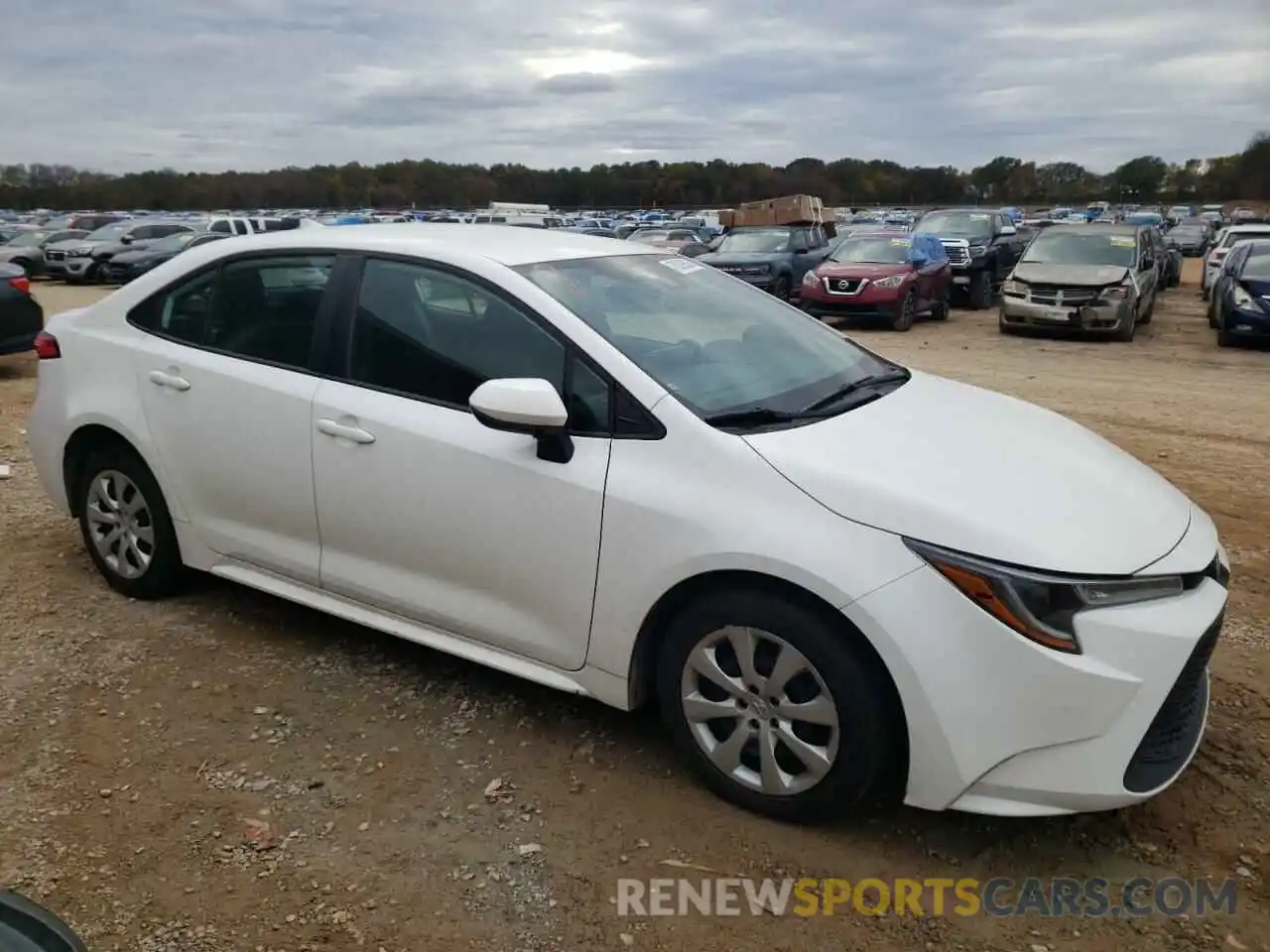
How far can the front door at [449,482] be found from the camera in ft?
10.4

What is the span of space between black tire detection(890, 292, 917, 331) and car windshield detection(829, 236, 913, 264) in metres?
0.74

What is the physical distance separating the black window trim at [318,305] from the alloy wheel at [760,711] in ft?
5.73

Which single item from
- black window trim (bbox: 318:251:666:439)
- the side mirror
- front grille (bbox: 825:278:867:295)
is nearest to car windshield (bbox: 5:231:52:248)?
front grille (bbox: 825:278:867:295)

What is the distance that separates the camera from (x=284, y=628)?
434cm

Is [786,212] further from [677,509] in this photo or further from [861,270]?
[677,509]

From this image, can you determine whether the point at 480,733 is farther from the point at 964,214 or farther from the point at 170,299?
the point at 964,214

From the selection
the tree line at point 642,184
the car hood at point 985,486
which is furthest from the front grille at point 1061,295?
the tree line at point 642,184

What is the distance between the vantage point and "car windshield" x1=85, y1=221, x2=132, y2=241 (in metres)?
24.2

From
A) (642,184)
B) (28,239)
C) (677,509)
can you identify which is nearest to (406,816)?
(677,509)

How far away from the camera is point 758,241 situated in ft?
62.4

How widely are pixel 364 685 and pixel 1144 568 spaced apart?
2648mm

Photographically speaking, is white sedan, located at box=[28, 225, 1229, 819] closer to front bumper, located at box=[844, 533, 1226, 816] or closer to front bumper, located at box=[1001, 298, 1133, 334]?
front bumper, located at box=[844, 533, 1226, 816]

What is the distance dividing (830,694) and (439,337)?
1.78 m

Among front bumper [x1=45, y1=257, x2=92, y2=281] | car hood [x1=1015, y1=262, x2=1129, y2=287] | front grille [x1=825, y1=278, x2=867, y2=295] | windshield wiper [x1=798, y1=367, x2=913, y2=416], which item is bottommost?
front bumper [x1=45, y1=257, x2=92, y2=281]
